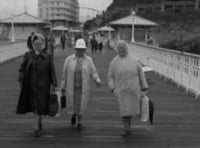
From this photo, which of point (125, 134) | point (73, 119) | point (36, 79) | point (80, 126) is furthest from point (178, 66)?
point (36, 79)

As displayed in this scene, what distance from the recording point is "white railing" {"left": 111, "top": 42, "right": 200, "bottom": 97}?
12461mm

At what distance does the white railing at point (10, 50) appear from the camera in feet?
84.1

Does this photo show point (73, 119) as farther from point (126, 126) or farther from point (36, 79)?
point (36, 79)

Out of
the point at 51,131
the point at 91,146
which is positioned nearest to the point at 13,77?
the point at 51,131

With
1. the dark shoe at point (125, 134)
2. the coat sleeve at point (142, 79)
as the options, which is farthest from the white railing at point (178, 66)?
the dark shoe at point (125, 134)

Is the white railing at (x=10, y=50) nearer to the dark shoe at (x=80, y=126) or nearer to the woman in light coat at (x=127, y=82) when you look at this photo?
the dark shoe at (x=80, y=126)

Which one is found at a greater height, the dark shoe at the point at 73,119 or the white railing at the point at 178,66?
the white railing at the point at 178,66

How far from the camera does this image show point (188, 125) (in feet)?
28.8

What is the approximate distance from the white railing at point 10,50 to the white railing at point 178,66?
8.10 metres

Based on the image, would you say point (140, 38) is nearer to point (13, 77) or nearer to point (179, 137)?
point (13, 77)

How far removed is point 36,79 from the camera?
24.8 feet

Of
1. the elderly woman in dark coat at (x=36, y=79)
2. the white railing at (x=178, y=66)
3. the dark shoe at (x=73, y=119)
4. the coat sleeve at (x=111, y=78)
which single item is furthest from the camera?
the white railing at (x=178, y=66)

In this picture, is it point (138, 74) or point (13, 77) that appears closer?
point (138, 74)

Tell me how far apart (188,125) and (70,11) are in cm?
18210
